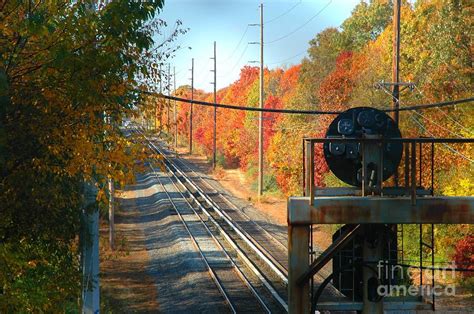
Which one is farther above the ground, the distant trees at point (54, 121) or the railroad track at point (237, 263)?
the distant trees at point (54, 121)

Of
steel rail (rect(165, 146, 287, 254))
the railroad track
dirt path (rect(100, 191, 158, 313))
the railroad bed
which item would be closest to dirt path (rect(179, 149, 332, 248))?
steel rail (rect(165, 146, 287, 254))

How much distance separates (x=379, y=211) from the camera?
971 centimetres

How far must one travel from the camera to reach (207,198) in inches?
1585

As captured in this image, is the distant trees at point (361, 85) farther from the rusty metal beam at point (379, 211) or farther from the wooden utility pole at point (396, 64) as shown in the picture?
the rusty metal beam at point (379, 211)

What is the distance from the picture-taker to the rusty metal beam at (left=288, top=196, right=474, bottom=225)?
972 cm

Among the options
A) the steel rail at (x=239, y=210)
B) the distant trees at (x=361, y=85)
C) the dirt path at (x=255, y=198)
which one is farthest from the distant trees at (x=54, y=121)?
the dirt path at (x=255, y=198)

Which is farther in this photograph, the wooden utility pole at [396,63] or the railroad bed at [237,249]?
the wooden utility pole at [396,63]

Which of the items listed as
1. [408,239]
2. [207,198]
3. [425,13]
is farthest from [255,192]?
[408,239]

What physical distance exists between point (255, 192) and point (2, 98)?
127ft

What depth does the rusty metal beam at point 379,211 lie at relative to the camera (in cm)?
972

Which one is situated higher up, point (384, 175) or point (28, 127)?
point (28, 127)

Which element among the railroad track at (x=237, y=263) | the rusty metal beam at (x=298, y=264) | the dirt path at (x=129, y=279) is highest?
the rusty metal beam at (x=298, y=264)

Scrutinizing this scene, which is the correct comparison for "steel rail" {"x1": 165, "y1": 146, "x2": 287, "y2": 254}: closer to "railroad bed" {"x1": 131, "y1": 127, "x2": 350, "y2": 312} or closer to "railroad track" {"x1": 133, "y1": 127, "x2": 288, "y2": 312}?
"railroad bed" {"x1": 131, "y1": 127, "x2": 350, "y2": 312}

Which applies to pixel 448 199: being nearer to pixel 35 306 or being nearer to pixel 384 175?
pixel 384 175
